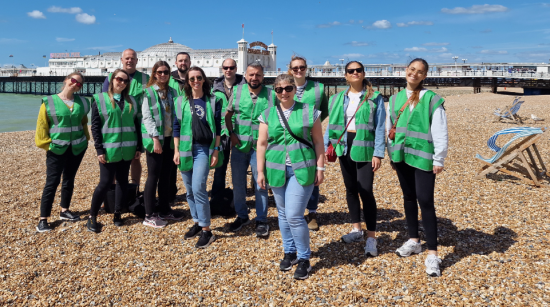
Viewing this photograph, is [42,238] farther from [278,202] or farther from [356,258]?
[356,258]

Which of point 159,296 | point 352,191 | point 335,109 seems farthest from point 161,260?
point 335,109

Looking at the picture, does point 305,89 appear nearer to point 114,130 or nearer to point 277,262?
point 277,262

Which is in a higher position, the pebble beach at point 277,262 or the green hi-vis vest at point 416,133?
the green hi-vis vest at point 416,133

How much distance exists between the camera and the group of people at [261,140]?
10.4ft

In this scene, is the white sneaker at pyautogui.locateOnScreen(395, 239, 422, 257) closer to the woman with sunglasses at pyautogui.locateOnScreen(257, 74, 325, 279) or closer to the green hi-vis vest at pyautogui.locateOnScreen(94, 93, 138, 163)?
the woman with sunglasses at pyautogui.locateOnScreen(257, 74, 325, 279)

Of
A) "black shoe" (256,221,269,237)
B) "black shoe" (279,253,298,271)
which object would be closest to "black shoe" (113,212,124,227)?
"black shoe" (256,221,269,237)

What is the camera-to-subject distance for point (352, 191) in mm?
3820

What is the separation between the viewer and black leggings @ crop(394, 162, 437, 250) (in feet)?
10.7

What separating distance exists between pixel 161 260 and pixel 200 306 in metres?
0.93

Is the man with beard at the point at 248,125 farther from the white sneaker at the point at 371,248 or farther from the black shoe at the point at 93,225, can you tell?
the black shoe at the point at 93,225

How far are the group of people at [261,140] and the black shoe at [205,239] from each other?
11mm

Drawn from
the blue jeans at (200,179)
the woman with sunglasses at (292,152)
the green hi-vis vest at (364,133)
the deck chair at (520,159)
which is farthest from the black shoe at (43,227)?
the deck chair at (520,159)

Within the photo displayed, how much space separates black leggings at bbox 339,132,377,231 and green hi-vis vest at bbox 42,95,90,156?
3.16 m

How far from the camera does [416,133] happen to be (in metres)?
3.28
